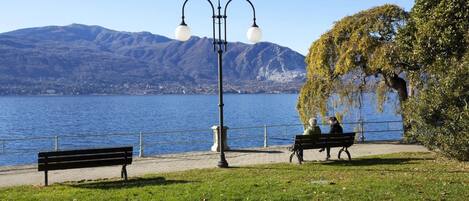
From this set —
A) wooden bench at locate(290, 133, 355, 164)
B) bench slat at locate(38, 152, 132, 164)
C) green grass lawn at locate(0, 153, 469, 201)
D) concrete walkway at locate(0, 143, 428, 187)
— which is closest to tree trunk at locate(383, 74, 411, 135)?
concrete walkway at locate(0, 143, 428, 187)

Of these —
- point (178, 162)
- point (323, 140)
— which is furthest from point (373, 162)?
point (178, 162)

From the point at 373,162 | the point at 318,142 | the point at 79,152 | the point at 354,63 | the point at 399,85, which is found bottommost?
the point at 373,162

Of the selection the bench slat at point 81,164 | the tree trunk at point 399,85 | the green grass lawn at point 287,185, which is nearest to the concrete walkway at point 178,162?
the bench slat at point 81,164

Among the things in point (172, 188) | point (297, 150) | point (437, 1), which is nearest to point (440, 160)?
point (297, 150)

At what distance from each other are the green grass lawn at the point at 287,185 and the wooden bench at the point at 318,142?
984 mm

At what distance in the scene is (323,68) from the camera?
23844 millimetres

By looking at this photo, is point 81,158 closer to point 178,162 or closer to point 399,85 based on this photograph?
point 178,162

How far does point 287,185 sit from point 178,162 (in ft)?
21.8

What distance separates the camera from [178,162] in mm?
17156

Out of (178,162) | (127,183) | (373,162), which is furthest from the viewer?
(178,162)

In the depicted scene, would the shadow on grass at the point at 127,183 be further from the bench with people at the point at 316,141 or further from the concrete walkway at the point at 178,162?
the bench with people at the point at 316,141

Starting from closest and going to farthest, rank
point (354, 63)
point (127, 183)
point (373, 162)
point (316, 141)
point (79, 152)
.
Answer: point (127, 183)
point (79, 152)
point (373, 162)
point (316, 141)
point (354, 63)

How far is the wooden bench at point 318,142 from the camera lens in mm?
16016

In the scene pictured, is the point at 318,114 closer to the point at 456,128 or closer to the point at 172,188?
the point at 456,128
